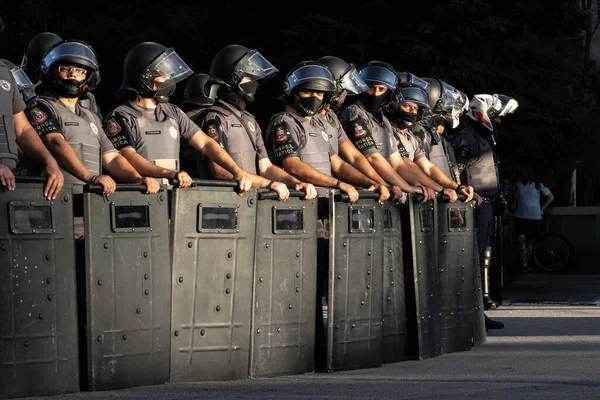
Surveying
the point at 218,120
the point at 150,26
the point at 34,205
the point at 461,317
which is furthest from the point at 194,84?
the point at 150,26

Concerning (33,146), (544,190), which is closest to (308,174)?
(33,146)

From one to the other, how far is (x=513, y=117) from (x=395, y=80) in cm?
707

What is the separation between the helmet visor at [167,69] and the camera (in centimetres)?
977

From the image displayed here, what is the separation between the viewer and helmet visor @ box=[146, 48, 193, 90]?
32.1 feet

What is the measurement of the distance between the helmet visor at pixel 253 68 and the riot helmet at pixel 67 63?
5.36 feet

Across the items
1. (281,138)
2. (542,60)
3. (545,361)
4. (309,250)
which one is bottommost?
(545,361)

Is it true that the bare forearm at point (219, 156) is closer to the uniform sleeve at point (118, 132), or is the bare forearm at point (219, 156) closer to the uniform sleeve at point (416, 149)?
the uniform sleeve at point (118, 132)

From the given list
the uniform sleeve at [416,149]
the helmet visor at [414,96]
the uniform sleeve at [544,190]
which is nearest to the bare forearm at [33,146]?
the helmet visor at [414,96]

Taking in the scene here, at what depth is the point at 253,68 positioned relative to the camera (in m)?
10.8

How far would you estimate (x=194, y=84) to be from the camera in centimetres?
1118

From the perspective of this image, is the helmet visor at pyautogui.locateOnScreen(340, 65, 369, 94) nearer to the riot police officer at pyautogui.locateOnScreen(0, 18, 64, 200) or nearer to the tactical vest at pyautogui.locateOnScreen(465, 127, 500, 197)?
the tactical vest at pyautogui.locateOnScreen(465, 127, 500, 197)

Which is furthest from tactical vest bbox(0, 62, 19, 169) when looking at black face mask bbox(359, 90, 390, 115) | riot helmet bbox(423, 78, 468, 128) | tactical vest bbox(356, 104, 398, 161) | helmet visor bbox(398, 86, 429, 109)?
riot helmet bbox(423, 78, 468, 128)

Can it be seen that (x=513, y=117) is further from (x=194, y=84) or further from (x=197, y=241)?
(x=197, y=241)

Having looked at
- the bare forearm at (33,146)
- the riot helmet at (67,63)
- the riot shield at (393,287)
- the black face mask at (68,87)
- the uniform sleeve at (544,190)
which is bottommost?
the riot shield at (393,287)
